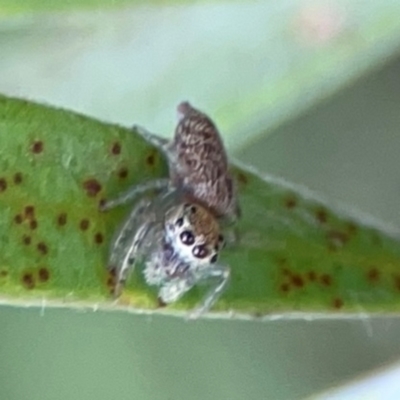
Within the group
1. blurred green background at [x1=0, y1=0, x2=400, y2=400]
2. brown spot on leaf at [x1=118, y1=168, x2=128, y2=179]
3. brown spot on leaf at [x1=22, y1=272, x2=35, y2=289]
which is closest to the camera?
brown spot on leaf at [x1=22, y1=272, x2=35, y2=289]

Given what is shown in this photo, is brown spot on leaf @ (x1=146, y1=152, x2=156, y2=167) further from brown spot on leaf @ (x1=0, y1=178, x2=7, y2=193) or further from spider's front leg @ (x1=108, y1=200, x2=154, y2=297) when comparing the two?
brown spot on leaf @ (x1=0, y1=178, x2=7, y2=193)

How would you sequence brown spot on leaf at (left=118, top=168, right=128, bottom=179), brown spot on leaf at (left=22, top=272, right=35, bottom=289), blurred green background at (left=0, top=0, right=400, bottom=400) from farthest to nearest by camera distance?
blurred green background at (left=0, top=0, right=400, bottom=400), brown spot on leaf at (left=118, top=168, right=128, bottom=179), brown spot on leaf at (left=22, top=272, right=35, bottom=289)

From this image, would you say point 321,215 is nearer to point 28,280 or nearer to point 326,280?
point 326,280

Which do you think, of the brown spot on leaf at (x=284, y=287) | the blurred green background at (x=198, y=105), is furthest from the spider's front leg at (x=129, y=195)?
the blurred green background at (x=198, y=105)

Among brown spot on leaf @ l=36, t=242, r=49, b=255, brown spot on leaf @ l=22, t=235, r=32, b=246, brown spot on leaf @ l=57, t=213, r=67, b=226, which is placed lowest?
brown spot on leaf @ l=36, t=242, r=49, b=255

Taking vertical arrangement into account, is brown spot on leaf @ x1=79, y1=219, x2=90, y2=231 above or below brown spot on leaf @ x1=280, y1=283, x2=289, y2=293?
above

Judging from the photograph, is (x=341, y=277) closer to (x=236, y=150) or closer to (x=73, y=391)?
(x=236, y=150)

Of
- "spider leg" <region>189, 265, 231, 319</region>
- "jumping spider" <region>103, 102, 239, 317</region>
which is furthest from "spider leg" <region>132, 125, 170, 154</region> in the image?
"spider leg" <region>189, 265, 231, 319</region>

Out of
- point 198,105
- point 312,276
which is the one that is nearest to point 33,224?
point 312,276
